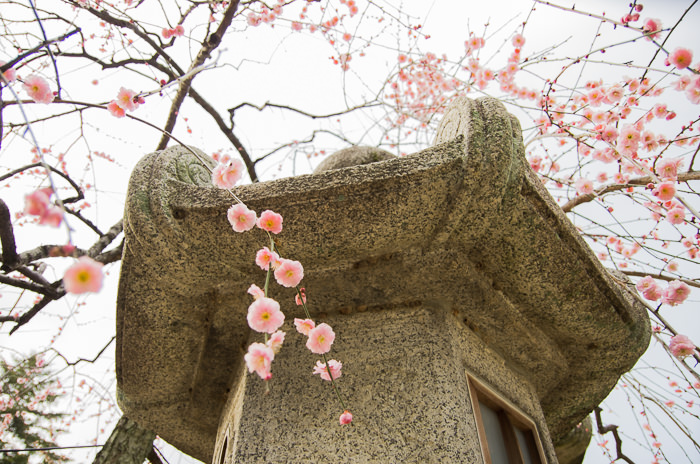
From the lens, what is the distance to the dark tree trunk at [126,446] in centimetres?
245

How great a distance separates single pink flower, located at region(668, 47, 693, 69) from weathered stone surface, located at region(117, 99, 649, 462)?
1.26m

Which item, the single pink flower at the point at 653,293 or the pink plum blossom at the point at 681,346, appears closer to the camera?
the pink plum blossom at the point at 681,346

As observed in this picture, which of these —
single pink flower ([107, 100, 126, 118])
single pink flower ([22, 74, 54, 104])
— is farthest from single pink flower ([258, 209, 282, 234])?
single pink flower ([22, 74, 54, 104])

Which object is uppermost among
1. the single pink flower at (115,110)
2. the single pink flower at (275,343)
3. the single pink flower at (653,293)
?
the single pink flower at (115,110)

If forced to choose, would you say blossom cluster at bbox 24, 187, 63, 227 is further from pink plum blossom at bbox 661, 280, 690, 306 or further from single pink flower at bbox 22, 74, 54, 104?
pink plum blossom at bbox 661, 280, 690, 306

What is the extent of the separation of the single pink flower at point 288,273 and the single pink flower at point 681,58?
2077 mm

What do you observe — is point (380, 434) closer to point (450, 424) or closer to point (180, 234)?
point (450, 424)

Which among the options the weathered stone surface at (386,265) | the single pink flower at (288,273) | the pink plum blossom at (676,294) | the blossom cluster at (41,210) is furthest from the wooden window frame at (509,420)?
the blossom cluster at (41,210)

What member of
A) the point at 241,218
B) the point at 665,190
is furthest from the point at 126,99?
the point at 665,190

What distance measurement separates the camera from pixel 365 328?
1468 mm

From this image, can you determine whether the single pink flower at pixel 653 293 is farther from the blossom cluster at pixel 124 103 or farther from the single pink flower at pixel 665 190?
the blossom cluster at pixel 124 103

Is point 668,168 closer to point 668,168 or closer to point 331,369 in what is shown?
point 668,168

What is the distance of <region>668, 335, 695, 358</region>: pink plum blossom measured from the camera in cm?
171

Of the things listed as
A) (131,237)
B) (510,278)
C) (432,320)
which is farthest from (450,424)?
(131,237)
